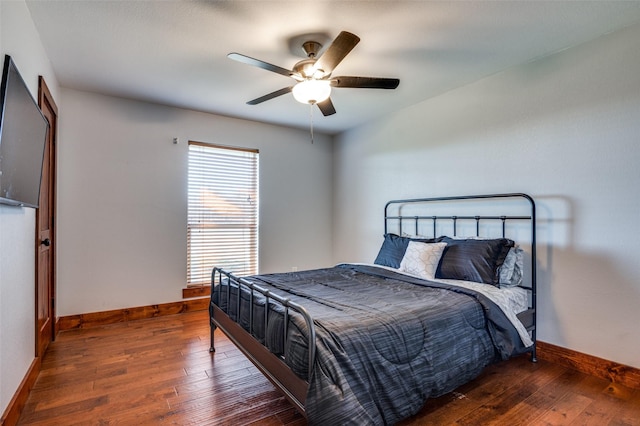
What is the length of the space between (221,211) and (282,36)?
2502mm

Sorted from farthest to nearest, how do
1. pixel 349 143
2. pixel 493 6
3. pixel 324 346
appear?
pixel 349 143, pixel 493 6, pixel 324 346

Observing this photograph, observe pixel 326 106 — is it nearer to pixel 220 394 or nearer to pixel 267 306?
pixel 267 306

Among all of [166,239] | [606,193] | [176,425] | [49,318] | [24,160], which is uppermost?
[24,160]

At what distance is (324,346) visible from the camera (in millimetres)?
1519

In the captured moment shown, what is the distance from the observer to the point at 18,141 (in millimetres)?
1705

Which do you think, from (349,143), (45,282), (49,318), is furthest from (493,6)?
(49,318)

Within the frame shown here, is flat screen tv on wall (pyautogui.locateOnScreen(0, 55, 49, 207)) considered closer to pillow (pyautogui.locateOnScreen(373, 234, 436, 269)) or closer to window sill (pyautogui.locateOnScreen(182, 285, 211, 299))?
window sill (pyautogui.locateOnScreen(182, 285, 211, 299))

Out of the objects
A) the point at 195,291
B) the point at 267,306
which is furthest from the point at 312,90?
the point at 195,291

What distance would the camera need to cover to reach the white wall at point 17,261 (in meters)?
1.70

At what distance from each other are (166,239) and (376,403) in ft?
10.5

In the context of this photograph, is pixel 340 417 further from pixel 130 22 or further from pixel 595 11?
pixel 595 11

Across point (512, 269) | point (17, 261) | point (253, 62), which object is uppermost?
point (253, 62)

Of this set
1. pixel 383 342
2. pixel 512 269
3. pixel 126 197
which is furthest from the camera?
pixel 126 197

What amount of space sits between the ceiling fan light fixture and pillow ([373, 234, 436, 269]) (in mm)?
1736
